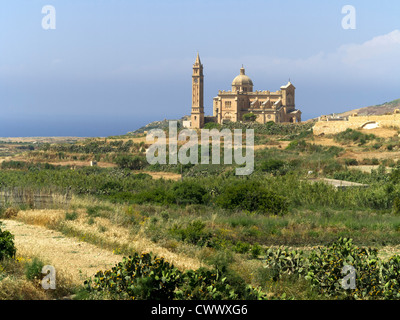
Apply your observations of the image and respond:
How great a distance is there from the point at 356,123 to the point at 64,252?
38.6 metres

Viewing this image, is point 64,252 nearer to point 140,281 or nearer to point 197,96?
point 140,281

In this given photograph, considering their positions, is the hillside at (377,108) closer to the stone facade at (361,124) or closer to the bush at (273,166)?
the stone facade at (361,124)

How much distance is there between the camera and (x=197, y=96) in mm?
65875

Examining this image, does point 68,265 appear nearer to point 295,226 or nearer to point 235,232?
point 235,232

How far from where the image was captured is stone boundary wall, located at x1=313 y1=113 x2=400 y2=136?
141 ft

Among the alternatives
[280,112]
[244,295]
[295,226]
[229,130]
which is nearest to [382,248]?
[295,226]

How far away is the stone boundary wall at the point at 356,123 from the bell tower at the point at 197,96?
20463 millimetres

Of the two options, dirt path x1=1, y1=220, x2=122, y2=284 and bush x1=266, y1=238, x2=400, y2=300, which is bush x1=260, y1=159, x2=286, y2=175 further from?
bush x1=266, y1=238, x2=400, y2=300

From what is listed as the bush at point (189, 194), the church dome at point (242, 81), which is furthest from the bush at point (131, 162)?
the church dome at point (242, 81)

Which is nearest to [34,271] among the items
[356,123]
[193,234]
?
[193,234]

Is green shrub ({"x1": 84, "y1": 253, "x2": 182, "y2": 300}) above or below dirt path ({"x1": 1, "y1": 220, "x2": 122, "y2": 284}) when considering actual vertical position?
above

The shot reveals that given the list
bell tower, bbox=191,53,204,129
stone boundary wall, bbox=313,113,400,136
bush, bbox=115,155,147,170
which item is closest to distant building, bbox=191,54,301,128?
bell tower, bbox=191,53,204,129

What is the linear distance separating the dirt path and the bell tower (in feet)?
169

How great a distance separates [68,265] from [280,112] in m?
55.9
